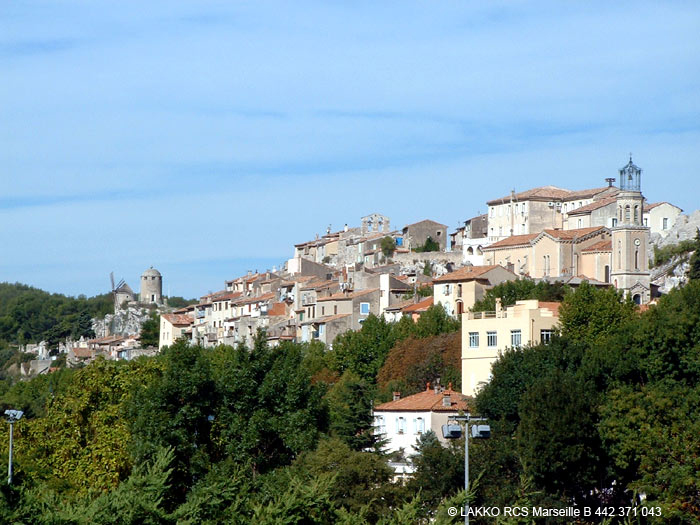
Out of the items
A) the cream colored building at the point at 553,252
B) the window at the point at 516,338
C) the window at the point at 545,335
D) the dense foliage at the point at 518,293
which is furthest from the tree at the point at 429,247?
the window at the point at 516,338

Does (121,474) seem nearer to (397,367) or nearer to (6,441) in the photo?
(6,441)

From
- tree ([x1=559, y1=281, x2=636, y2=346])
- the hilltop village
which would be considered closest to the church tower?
the hilltop village

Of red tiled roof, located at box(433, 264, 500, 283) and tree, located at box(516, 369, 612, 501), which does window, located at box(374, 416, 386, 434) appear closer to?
tree, located at box(516, 369, 612, 501)

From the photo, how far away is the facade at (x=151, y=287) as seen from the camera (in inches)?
7510

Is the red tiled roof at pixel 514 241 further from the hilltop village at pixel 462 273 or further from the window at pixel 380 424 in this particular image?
Answer: the window at pixel 380 424

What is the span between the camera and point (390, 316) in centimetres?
9756

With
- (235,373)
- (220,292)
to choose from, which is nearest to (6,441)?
(235,373)

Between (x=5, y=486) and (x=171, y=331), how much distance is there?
11018 centimetres

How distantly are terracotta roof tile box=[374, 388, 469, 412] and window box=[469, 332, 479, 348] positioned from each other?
270 cm

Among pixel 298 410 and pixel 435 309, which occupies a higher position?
pixel 435 309

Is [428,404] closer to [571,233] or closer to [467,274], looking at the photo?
[467,274]

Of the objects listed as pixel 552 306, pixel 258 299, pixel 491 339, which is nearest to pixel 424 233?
pixel 258 299

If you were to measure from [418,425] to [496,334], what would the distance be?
19.9 feet

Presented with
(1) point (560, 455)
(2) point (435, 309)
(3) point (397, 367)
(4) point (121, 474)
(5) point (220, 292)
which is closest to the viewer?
(1) point (560, 455)
